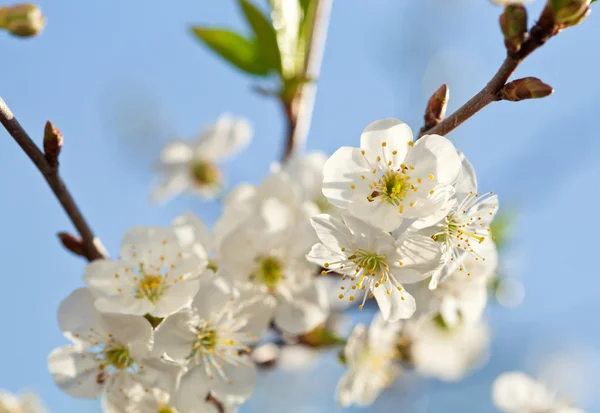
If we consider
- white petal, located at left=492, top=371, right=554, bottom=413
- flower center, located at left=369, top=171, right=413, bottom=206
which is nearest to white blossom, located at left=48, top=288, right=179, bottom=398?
flower center, located at left=369, top=171, right=413, bottom=206

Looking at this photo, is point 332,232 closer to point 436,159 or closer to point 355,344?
point 436,159

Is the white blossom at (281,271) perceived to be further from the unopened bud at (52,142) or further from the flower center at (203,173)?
the flower center at (203,173)

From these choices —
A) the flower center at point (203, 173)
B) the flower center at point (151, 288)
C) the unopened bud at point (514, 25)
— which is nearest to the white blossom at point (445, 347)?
the flower center at point (151, 288)

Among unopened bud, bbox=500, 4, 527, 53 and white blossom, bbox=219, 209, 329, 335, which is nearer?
unopened bud, bbox=500, 4, 527, 53

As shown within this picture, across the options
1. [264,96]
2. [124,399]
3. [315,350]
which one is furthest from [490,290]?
[124,399]

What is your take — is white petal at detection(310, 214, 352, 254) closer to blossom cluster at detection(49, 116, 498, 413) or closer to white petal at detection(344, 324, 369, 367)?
blossom cluster at detection(49, 116, 498, 413)

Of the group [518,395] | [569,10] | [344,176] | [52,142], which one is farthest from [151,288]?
[518,395]

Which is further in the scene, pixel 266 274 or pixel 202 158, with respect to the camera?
pixel 202 158
